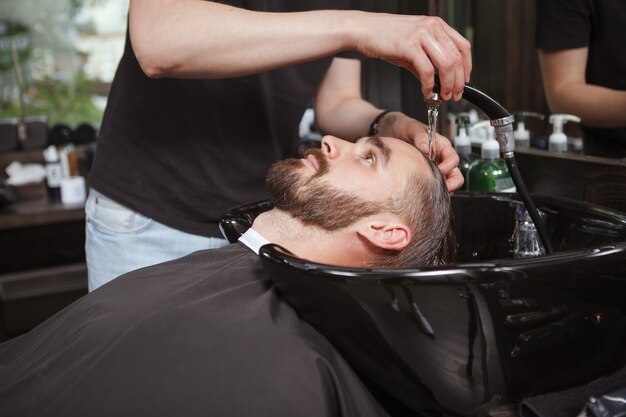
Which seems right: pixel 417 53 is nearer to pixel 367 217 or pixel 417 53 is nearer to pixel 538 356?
pixel 367 217

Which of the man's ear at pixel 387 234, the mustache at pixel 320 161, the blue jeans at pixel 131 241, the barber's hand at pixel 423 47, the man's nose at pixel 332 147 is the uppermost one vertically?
the barber's hand at pixel 423 47

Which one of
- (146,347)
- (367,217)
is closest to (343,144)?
(367,217)

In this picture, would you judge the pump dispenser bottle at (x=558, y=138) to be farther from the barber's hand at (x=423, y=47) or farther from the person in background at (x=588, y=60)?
the barber's hand at (x=423, y=47)

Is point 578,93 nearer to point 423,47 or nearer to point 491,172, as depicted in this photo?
point 491,172

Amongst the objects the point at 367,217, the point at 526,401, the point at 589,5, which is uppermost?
the point at 589,5

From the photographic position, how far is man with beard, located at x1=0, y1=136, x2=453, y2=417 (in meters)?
1.01

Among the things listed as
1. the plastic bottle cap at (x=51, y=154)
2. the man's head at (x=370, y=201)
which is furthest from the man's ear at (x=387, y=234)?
the plastic bottle cap at (x=51, y=154)

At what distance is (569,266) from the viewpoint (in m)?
0.92

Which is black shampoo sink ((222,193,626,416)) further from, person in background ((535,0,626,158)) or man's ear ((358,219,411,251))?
person in background ((535,0,626,158))

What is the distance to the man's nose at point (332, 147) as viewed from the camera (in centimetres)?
142

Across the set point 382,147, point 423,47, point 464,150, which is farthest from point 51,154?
A: point 423,47

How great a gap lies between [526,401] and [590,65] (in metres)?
1.56

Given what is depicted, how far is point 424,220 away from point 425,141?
0.78ft

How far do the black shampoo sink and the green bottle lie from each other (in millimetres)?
890
